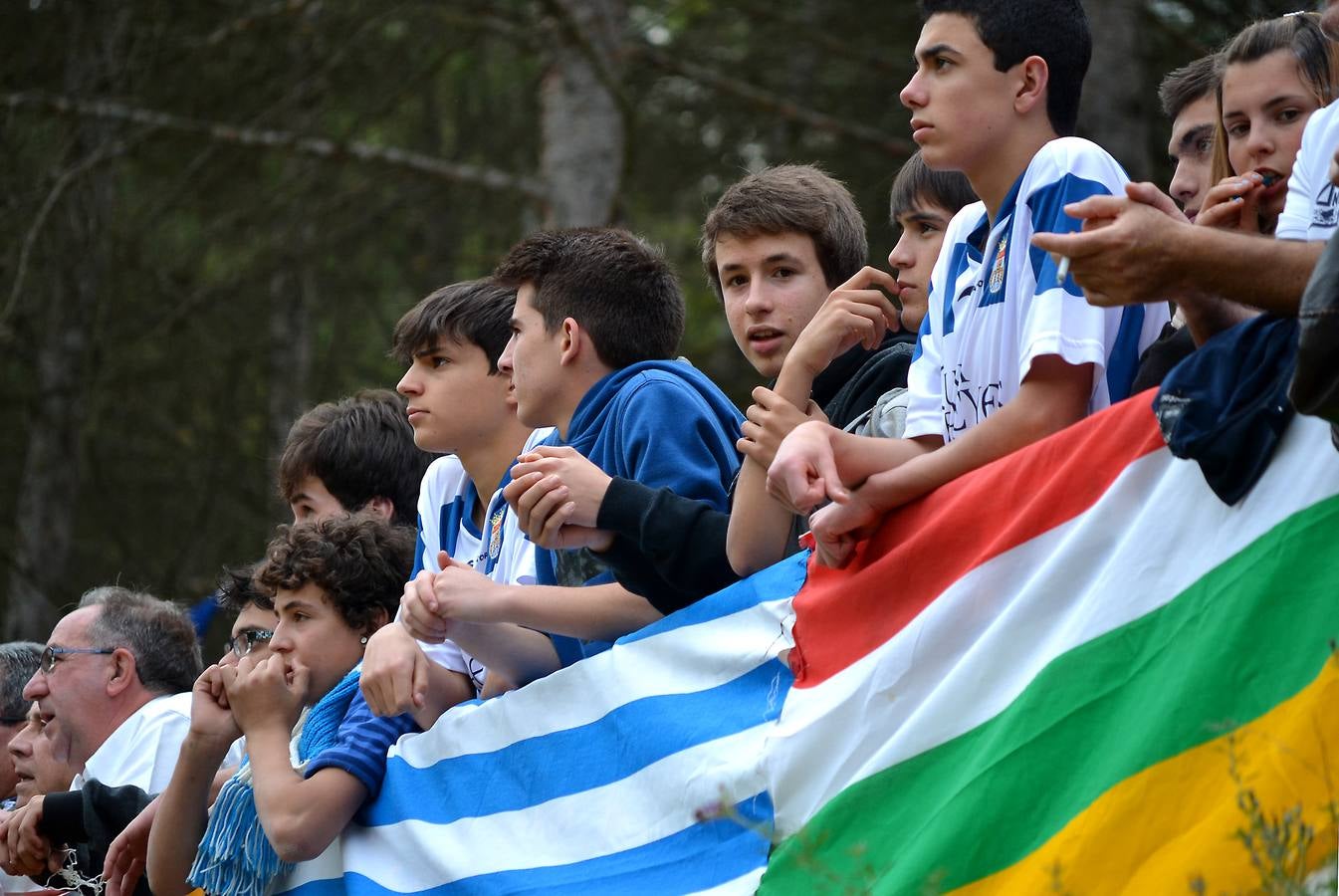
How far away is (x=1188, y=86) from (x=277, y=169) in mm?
9953

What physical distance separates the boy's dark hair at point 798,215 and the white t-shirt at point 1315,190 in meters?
1.53

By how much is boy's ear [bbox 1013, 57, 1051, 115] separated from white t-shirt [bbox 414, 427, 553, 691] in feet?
4.98

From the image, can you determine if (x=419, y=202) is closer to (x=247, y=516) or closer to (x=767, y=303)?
(x=247, y=516)

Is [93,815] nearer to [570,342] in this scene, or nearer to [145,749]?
[145,749]

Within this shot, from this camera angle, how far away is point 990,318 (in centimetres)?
324

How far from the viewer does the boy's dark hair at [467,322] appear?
4.62 m

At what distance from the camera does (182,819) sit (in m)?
4.27

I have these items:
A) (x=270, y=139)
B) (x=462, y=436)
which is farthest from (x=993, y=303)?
(x=270, y=139)

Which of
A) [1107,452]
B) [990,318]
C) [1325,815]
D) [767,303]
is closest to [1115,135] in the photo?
[767,303]

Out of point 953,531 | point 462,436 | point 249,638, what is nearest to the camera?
point 953,531

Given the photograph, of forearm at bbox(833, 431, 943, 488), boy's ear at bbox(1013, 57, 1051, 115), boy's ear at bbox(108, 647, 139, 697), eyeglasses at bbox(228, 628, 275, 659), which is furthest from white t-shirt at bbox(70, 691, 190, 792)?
boy's ear at bbox(1013, 57, 1051, 115)

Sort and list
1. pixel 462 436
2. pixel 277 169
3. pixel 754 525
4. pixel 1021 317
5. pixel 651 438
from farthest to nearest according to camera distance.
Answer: pixel 277 169 < pixel 462 436 < pixel 651 438 < pixel 754 525 < pixel 1021 317

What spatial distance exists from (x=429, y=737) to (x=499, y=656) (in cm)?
25

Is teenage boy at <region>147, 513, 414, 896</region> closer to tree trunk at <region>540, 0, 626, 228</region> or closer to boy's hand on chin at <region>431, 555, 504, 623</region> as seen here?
boy's hand on chin at <region>431, 555, 504, 623</region>
